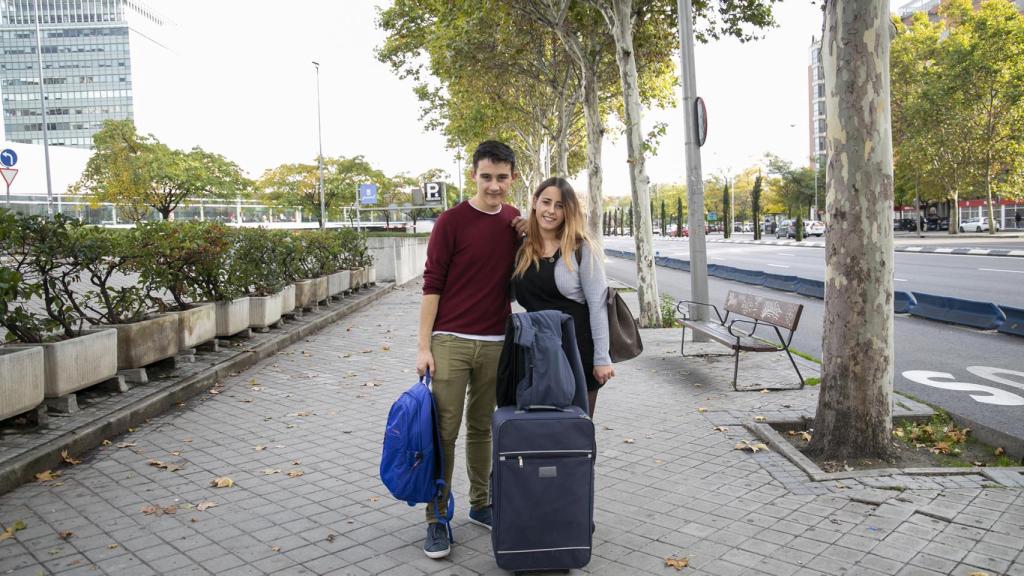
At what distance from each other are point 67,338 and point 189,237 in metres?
2.31

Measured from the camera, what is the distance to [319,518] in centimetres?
430

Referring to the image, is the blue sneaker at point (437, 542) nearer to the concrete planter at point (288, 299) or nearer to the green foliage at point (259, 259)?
the green foliage at point (259, 259)

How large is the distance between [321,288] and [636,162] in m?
6.62

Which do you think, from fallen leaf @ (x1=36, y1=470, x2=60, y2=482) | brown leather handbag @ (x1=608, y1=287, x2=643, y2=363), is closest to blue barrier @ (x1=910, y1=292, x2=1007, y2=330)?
brown leather handbag @ (x1=608, y1=287, x2=643, y2=363)

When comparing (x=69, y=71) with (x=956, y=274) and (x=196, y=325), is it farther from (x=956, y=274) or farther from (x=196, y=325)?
(x=196, y=325)

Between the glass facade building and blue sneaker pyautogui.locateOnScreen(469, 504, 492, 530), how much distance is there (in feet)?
Answer: 399

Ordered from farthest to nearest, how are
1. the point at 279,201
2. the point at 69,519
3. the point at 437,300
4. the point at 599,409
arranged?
the point at 279,201 → the point at 599,409 → the point at 69,519 → the point at 437,300

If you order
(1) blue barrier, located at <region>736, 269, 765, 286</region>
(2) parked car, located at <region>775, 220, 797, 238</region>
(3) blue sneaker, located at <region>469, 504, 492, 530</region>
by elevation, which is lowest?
(3) blue sneaker, located at <region>469, 504, 492, 530</region>

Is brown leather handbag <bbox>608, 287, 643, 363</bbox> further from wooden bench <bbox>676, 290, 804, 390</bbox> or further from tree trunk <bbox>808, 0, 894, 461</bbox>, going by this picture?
wooden bench <bbox>676, 290, 804, 390</bbox>

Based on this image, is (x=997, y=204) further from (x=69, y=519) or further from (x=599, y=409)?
(x=69, y=519)

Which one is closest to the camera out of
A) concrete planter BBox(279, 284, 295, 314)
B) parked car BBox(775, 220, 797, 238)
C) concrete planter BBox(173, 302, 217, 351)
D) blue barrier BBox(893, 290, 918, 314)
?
concrete planter BBox(173, 302, 217, 351)

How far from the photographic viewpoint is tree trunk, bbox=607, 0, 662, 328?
12617 millimetres

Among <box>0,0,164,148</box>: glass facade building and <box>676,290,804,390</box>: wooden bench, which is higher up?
<box>0,0,164,148</box>: glass facade building

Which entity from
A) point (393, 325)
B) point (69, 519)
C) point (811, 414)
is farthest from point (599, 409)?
point (393, 325)
